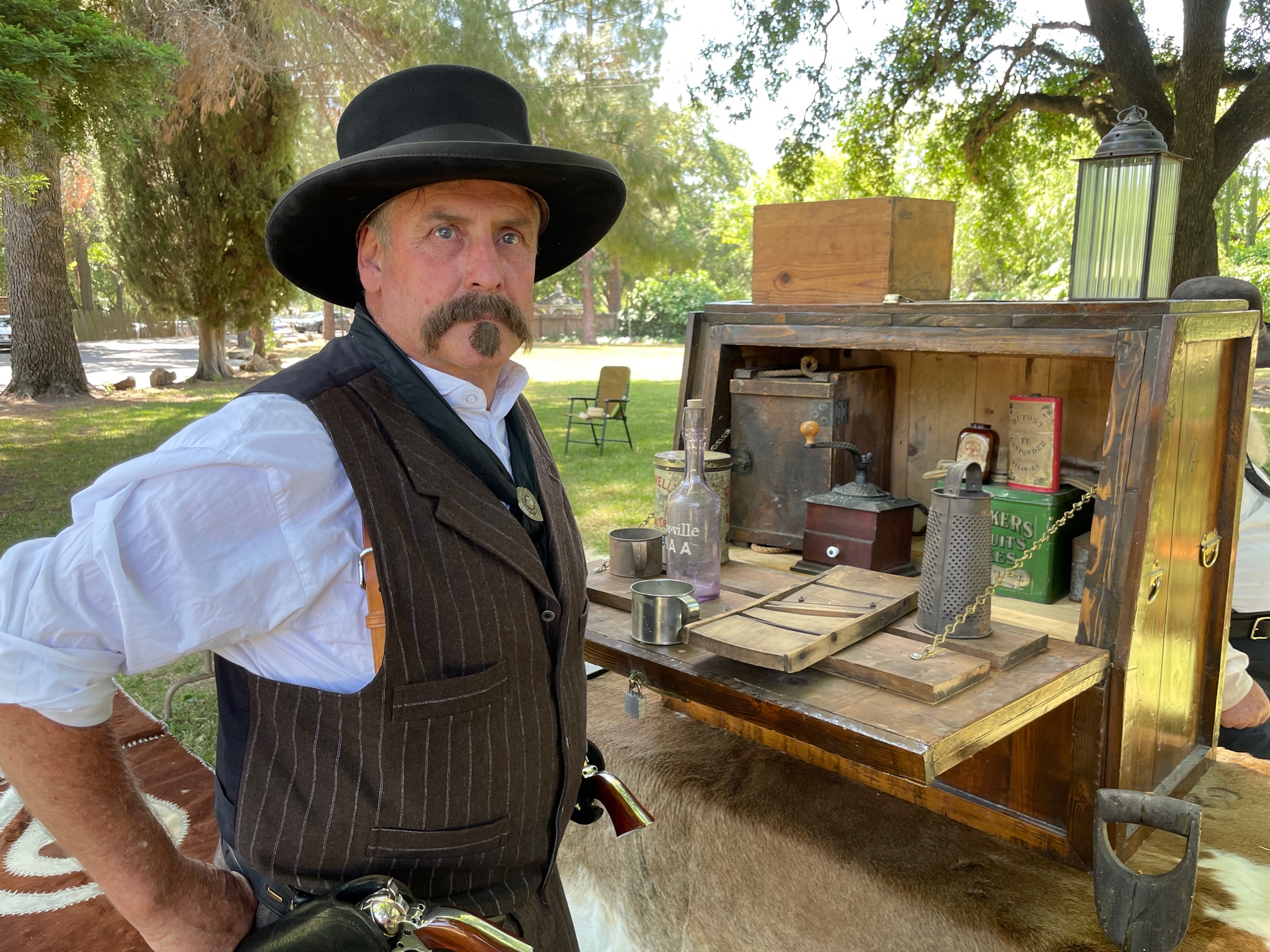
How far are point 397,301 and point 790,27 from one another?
847 centimetres

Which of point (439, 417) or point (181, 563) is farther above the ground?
point (439, 417)

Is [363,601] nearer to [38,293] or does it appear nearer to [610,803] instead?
[610,803]

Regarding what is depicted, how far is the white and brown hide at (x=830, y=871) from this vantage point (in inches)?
73.2

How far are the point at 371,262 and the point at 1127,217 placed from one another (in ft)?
5.55

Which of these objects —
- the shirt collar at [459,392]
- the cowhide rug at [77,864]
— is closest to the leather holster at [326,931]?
the shirt collar at [459,392]

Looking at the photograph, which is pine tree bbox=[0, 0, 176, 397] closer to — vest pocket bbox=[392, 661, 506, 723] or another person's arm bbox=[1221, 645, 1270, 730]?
vest pocket bbox=[392, 661, 506, 723]

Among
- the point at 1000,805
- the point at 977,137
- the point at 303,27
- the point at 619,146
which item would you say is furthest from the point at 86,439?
the point at 1000,805

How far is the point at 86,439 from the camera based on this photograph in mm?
9930

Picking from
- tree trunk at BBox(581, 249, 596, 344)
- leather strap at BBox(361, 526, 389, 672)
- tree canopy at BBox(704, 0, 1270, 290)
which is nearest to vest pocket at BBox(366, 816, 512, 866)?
leather strap at BBox(361, 526, 389, 672)

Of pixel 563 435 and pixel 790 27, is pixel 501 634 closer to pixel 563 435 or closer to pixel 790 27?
pixel 790 27

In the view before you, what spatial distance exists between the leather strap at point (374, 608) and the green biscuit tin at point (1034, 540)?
1535 mm

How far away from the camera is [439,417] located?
135cm

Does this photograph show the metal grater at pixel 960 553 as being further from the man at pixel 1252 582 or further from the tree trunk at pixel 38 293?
the tree trunk at pixel 38 293

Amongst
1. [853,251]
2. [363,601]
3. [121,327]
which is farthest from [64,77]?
[121,327]
